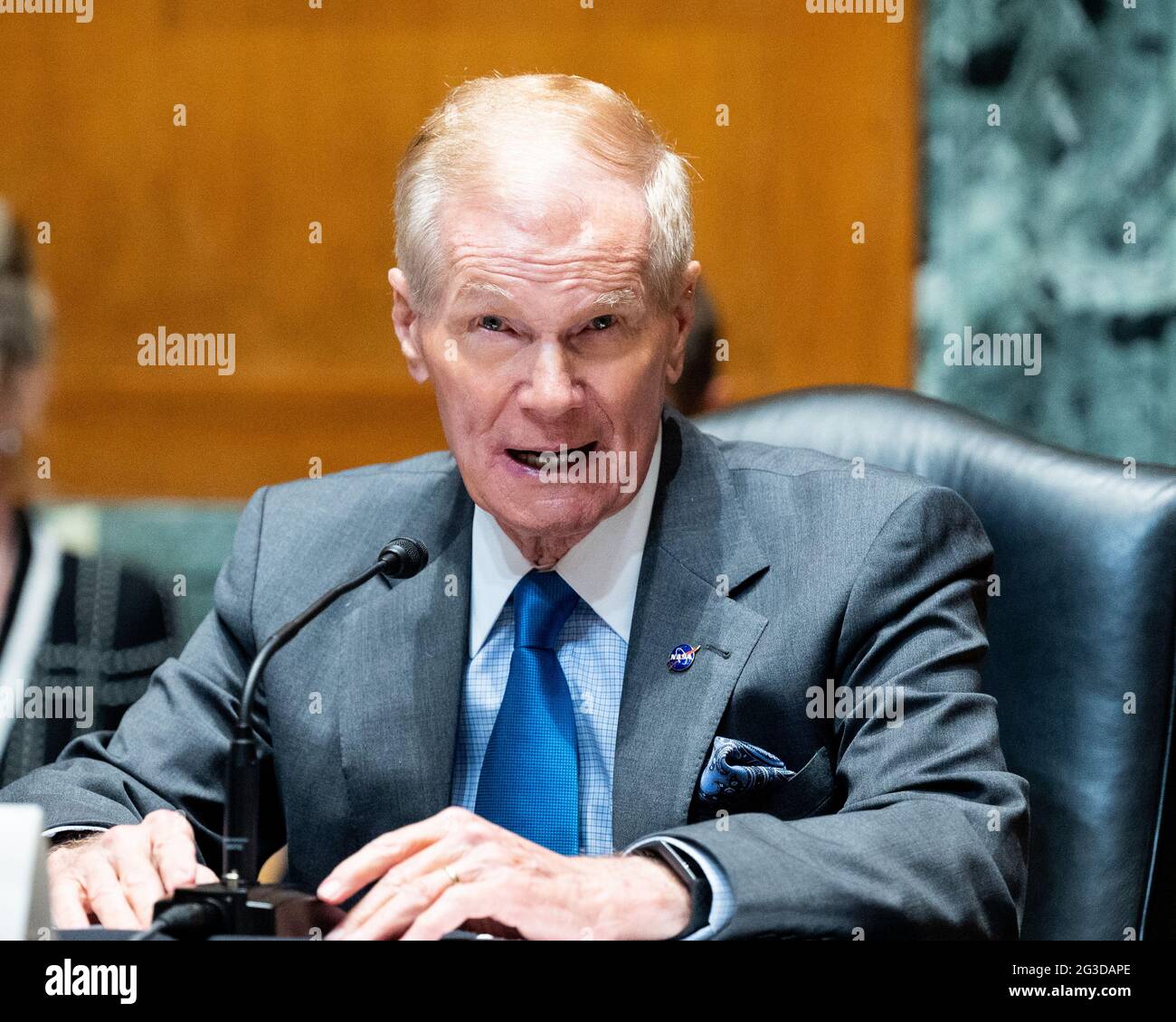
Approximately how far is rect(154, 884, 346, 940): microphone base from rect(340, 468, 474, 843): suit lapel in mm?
418

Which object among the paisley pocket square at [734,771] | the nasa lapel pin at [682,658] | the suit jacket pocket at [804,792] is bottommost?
the suit jacket pocket at [804,792]

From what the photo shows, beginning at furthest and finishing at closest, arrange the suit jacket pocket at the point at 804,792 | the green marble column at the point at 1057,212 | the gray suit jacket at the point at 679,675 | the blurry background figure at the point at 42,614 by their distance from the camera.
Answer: the green marble column at the point at 1057,212 → the blurry background figure at the point at 42,614 → the suit jacket pocket at the point at 804,792 → the gray suit jacket at the point at 679,675

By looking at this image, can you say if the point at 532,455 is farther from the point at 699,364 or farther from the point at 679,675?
the point at 699,364

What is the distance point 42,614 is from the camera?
Result: 220 cm

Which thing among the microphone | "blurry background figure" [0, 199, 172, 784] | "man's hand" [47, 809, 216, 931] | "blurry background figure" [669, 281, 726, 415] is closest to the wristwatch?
the microphone

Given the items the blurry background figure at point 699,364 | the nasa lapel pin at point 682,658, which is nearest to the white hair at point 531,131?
the nasa lapel pin at point 682,658

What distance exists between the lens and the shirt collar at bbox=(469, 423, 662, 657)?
160 cm

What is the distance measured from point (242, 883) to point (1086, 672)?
95 cm

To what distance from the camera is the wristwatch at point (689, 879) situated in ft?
3.76

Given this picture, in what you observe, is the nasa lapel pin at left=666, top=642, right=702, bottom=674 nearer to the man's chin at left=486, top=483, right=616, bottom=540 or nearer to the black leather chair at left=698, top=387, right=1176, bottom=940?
the man's chin at left=486, top=483, right=616, bottom=540

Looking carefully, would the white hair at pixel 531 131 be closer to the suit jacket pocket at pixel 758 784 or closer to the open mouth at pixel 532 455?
the open mouth at pixel 532 455

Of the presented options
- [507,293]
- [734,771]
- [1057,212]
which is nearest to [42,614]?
[507,293]

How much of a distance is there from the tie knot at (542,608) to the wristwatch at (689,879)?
41 cm

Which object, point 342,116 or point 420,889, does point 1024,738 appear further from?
point 342,116
